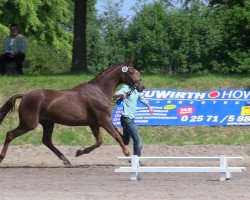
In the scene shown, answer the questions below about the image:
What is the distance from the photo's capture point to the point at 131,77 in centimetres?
1738

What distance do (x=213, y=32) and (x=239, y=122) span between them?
98.7 feet

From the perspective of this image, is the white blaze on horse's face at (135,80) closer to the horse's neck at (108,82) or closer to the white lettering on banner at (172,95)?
the horse's neck at (108,82)

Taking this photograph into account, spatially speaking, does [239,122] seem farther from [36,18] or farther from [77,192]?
[36,18]

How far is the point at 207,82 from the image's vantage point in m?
24.4

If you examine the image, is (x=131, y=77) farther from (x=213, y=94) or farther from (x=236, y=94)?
(x=236, y=94)

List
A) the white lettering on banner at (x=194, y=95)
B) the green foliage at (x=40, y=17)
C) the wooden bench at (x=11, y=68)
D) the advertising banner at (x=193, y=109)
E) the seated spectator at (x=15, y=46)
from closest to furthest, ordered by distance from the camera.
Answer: the advertising banner at (x=193, y=109) < the white lettering on banner at (x=194, y=95) < the seated spectator at (x=15, y=46) < the wooden bench at (x=11, y=68) < the green foliage at (x=40, y=17)

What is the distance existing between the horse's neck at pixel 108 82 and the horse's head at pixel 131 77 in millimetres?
177

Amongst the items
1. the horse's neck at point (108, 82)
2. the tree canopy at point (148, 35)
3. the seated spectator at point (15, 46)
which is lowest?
the tree canopy at point (148, 35)

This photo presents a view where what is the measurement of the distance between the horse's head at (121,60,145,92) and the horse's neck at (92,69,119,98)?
177mm

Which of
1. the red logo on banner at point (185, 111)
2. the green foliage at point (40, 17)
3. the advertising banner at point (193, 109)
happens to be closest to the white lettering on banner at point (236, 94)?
the advertising banner at point (193, 109)

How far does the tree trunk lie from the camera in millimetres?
27938

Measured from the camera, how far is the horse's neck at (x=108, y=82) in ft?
57.1

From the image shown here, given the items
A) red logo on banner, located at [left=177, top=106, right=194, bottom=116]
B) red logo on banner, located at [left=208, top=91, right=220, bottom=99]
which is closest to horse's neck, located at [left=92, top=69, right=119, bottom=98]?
red logo on banner, located at [left=177, top=106, right=194, bottom=116]

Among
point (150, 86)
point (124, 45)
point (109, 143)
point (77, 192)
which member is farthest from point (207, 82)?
point (124, 45)
